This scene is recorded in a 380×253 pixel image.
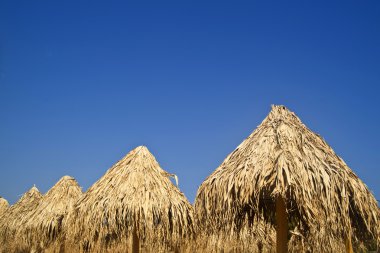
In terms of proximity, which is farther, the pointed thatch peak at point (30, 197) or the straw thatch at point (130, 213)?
the pointed thatch peak at point (30, 197)

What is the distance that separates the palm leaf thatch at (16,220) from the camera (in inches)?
521

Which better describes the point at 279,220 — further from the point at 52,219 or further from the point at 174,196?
the point at 52,219

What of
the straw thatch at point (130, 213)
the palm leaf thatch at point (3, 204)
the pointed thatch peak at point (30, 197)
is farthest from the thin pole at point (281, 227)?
the palm leaf thatch at point (3, 204)

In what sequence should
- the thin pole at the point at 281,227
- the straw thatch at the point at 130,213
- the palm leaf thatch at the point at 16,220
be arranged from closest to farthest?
the thin pole at the point at 281,227 < the straw thatch at the point at 130,213 < the palm leaf thatch at the point at 16,220

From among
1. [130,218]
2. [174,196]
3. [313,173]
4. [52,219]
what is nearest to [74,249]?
[130,218]

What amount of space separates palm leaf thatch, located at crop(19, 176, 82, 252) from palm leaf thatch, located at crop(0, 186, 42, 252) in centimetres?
60

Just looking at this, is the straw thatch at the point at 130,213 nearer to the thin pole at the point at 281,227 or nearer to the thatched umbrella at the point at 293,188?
the thatched umbrella at the point at 293,188

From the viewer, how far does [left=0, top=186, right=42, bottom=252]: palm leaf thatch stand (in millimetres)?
13227

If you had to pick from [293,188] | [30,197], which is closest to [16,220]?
[30,197]

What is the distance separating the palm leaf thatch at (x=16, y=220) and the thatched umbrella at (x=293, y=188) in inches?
360

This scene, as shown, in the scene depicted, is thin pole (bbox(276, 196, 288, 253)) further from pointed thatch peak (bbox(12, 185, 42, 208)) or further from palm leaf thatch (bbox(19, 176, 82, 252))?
pointed thatch peak (bbox(12, 185, 42, 208))

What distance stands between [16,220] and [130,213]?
8.22m

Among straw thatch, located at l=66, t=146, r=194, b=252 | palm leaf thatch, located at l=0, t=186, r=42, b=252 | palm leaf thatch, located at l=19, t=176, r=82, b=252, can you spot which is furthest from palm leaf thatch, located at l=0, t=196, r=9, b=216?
straw thatch, located at l=66, t=146, r=194, b=252

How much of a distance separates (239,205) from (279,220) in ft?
2.70
